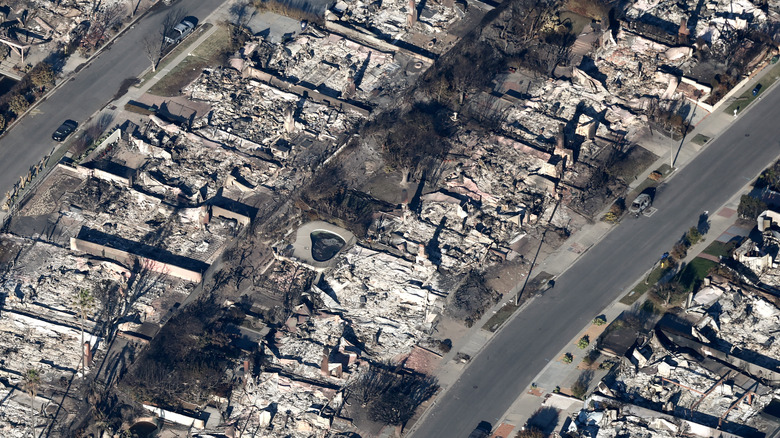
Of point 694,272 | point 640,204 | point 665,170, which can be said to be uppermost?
point 665,170

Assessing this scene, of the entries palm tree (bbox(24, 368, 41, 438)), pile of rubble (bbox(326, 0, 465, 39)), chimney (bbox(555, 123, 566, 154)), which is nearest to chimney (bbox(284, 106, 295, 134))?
pile of rubble (bbox(326, 0, 465, 39))

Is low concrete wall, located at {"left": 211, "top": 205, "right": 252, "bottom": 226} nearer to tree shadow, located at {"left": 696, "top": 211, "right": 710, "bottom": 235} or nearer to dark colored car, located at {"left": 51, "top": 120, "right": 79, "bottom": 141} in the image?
dark colored car, located at {"left": 51, "top": 120, "right": 79, "bottom": 141}

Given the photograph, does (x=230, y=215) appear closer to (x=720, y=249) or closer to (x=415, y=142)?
(x=415, y=142)

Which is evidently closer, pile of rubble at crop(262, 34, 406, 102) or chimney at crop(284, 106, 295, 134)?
chimney at crop(284, 106, 295, 134)

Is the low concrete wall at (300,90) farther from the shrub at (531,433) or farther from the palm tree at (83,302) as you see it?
the shrub at (531,433)

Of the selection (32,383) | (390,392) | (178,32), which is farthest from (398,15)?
(32,383)

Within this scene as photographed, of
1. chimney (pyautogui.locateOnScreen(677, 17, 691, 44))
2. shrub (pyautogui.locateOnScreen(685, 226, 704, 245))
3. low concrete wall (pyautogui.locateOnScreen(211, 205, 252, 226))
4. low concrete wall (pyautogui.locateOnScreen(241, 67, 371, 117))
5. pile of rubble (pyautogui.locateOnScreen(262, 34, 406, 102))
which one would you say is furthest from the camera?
chimney (pyautogui.locateOnScreen(677, 17, 691, 44))
